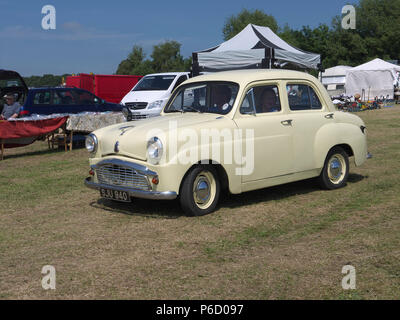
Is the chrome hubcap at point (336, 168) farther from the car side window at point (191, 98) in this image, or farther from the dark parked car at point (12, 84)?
the dark parked car at point (12, 84)

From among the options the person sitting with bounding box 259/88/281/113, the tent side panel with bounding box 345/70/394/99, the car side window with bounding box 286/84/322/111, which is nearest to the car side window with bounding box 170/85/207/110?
the person sitting with bounding box 259/88/281/113

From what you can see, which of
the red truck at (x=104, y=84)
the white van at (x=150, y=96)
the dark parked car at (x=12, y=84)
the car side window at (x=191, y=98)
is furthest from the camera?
the red truck at (x=104, y=84)

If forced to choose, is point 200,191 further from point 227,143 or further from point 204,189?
point 227,143

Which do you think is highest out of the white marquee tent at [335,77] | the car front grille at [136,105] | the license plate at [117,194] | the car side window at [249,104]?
the white marquee tent at [335,77]

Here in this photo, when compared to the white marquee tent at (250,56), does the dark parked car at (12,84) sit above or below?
below

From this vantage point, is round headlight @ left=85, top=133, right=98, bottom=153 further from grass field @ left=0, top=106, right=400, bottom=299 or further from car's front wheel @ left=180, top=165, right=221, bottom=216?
car's front wheel @ left=180, top=165, right=221, bottom=216

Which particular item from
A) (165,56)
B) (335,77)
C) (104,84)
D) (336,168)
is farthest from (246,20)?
(336,168)

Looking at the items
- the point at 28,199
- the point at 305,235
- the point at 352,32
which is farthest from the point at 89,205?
the point at 352,32

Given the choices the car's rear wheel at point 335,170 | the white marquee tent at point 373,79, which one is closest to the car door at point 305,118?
the car's rear wheel at point 335,170

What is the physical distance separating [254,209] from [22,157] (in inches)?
296

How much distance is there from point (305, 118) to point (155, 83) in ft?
34.9

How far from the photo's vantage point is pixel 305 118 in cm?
709

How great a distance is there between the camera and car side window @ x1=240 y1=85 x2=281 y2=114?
6660 mm

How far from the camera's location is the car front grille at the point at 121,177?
19.5 feet
